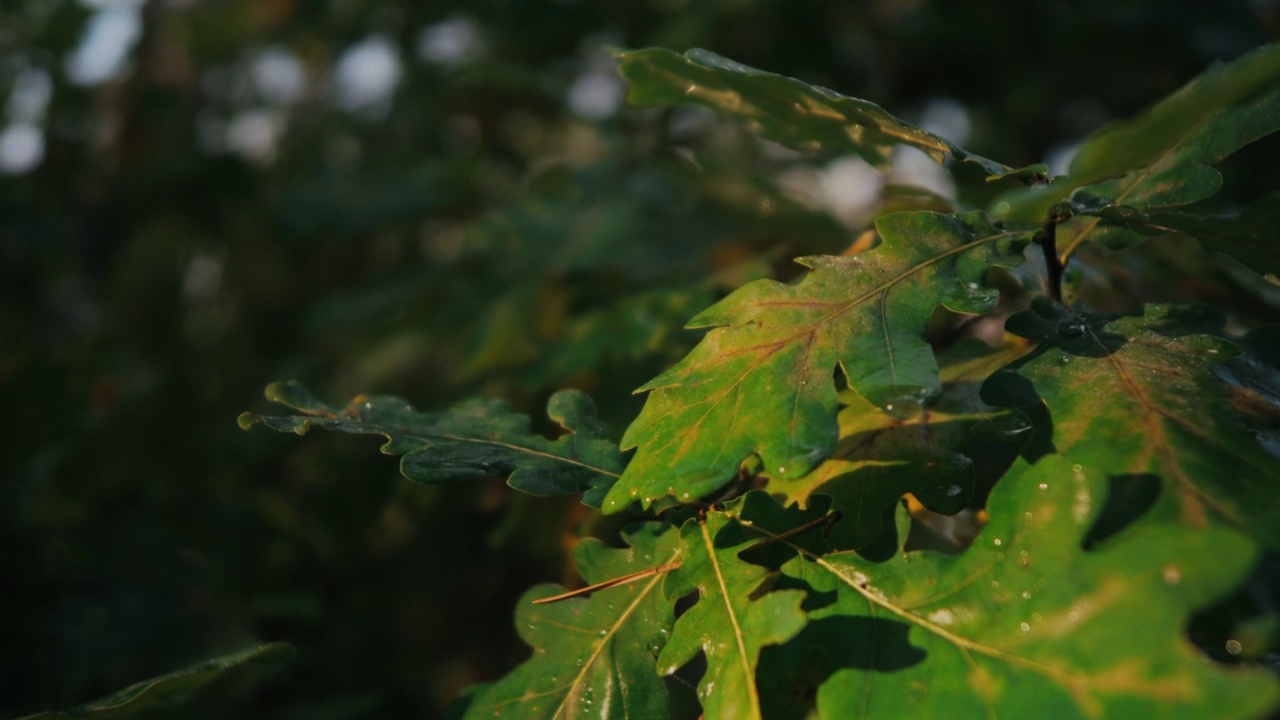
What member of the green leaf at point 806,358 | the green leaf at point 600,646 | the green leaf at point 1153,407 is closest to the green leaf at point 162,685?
the green leaf at point 600,646

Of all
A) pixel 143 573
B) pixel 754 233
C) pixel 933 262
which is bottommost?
pixel 143 573

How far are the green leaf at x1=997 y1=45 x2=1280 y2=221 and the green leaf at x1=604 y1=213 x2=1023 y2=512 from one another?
0.33ft

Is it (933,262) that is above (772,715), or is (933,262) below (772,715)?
above

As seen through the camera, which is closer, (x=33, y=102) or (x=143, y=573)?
(x=143, y=573)

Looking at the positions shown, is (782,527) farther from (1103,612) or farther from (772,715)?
(1103,612)

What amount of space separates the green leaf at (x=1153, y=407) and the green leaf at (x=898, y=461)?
7 cm

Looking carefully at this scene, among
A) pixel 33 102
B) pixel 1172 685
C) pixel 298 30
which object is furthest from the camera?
pixel 298 30

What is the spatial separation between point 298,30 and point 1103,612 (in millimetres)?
4856

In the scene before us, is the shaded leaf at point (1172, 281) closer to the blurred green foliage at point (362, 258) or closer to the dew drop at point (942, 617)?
the blurred green foliage at point (362, 258)

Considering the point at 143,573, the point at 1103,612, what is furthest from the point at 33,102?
the point at 1103,612

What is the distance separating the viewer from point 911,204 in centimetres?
164

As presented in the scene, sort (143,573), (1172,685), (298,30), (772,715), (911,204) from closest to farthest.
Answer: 1. (1172,685)
2. (772,715)
3. (911,204)
4. (143,573)
5. (298,30)

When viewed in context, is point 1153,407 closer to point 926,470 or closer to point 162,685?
point 926,470

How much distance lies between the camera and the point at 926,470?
0.89m
